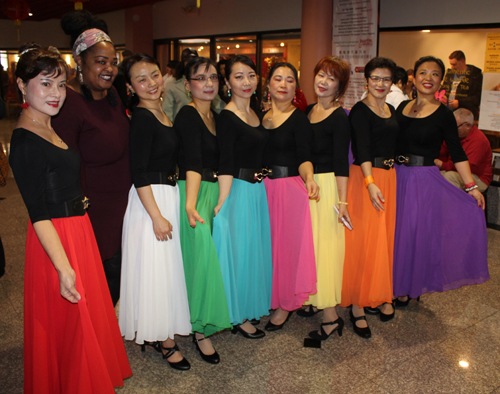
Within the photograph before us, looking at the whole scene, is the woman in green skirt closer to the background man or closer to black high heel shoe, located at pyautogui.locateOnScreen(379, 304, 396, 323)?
black high heel shoe, located at pyautogui.locateOnScreen(379, 304, 396, 323)

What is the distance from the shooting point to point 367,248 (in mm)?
2896

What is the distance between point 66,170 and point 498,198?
16.8 feet

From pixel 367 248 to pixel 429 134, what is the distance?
3.03 feet

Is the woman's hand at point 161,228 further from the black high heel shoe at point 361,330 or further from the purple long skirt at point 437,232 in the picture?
the purple long skirt at point 437,232

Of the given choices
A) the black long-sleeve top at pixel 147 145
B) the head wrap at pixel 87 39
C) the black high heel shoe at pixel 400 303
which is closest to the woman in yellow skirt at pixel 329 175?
the black high heel shoe at pixel 400 303

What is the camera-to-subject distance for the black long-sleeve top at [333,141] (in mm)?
2734

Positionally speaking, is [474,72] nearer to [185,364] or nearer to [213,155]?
[213,155]

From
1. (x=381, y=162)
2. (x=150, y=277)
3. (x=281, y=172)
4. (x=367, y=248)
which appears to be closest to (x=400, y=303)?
(x=367, y=248)

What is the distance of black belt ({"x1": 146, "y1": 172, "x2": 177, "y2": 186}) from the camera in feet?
7.88

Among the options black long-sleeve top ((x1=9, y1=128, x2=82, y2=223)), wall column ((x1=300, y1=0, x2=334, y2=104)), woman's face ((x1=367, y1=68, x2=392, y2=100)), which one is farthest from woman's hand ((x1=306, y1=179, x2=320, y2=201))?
wall column ((x1=300, y1=0, x2=334, y2=104))

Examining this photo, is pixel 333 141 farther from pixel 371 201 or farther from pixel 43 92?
pixel 43 92

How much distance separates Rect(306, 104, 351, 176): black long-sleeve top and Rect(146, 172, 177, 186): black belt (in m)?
0.96

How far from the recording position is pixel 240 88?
262 cm

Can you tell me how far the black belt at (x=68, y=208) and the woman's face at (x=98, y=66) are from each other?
0.67m
